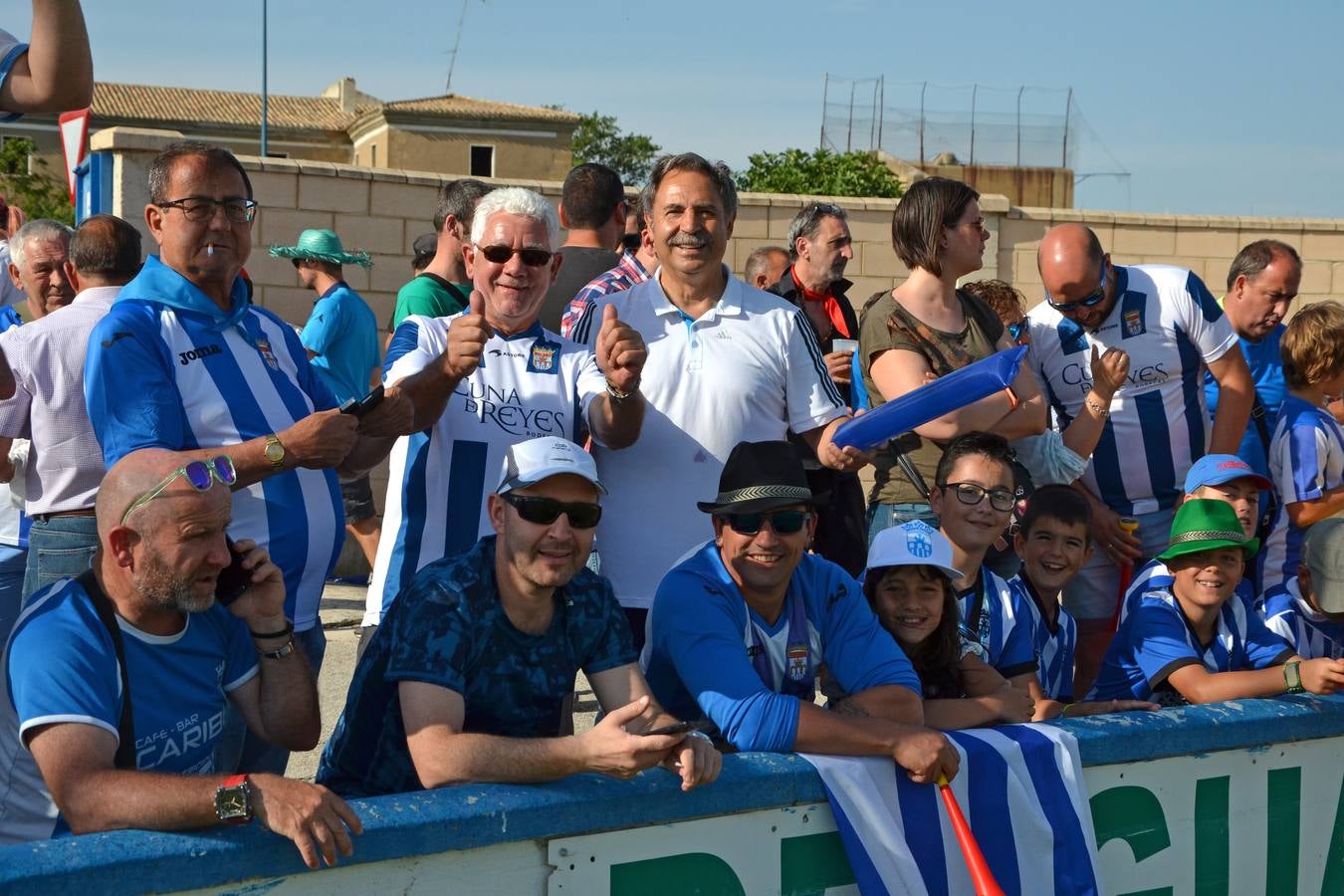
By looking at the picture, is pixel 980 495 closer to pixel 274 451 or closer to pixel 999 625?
pixel 999 625

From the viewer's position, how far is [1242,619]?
14.6ft

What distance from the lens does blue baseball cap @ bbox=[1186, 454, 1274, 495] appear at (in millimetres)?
4734

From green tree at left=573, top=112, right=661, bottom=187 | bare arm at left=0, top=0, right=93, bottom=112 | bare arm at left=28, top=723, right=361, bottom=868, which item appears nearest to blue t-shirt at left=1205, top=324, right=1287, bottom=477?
bare arm at left=28, top=723, right=361, bottom=868

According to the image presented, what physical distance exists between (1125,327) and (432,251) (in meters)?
3.93

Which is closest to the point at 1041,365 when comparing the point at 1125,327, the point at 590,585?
the point at 1125,327

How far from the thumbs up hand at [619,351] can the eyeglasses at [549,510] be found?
1.31ft

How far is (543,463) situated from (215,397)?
782 millimetres

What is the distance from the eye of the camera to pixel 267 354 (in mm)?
3623

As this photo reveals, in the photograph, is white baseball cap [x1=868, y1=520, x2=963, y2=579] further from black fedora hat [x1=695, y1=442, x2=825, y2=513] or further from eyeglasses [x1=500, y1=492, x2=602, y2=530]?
eyeglasses [x1=500, y1=492, x2=602, y2=530]

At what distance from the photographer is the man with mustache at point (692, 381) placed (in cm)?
403

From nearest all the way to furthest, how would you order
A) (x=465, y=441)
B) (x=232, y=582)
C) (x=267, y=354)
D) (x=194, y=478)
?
(x=194, y=478) → (x=232, y=582) → (x=267, y=354) → (x=465, y=441)

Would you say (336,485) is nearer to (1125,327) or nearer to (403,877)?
(403,877)

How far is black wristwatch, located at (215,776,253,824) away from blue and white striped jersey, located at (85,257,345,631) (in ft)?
3.45

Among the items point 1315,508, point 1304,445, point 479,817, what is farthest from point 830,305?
point 479,817
